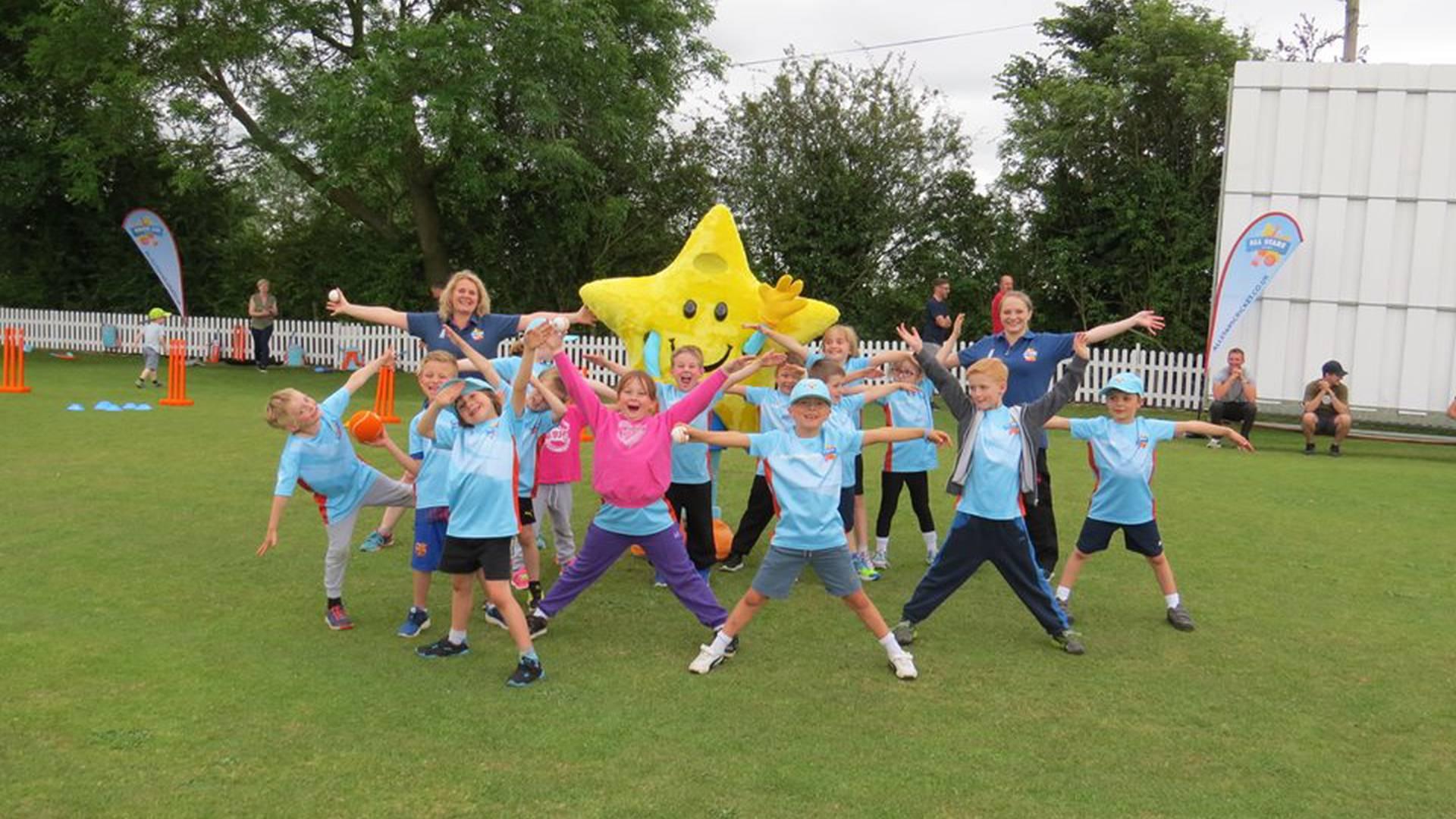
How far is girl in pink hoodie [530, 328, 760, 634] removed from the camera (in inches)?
215

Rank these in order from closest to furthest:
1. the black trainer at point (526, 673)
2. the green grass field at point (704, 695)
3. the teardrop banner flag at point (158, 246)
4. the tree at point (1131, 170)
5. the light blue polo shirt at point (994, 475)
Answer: the green grass field at point (704, 695) → the black trainer at point (526, 673) → the light blue polo shirt at point (994, 475) → the tree at point (1131, 170) → the teardrop banner flag at point (158, 246)

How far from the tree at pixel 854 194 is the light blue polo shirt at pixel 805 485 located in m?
17.9

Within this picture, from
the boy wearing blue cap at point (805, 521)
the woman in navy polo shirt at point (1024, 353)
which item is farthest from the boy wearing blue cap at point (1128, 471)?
the boy wearing blue cap at point (805, 521)

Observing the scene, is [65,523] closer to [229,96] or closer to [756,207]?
[229,96]

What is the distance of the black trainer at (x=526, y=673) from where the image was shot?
505 cm

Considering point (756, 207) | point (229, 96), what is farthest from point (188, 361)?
point (756, 207)

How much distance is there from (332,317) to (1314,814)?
25293mm

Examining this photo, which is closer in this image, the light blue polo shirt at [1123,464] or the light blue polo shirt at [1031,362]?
the light blue polo shirt at [1123,464]

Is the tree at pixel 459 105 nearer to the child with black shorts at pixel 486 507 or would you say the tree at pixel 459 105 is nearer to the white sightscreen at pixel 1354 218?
the white sightscreen at pixel 1354 218

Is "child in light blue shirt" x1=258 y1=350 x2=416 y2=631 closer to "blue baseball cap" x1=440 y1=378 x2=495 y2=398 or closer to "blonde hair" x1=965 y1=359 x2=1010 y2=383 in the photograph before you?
"blue baseball cap" x1=440 y1=378 x2=495 y2=398

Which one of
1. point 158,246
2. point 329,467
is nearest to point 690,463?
point 329,467

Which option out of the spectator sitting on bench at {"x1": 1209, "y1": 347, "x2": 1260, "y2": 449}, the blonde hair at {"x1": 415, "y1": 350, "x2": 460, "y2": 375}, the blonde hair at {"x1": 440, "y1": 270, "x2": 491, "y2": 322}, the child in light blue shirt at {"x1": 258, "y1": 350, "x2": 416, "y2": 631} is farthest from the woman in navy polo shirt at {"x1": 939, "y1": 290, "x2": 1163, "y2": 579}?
the spectator sitting on bench at {"x1": 1209, "y1": 347, "x2": 1260, "y2": 449}

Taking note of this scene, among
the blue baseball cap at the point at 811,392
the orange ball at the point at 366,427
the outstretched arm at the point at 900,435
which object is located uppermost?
the blue baseball cap at the point at 811,392

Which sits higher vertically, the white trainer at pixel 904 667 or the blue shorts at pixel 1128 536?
the blue shorts at pixel 1128 536
